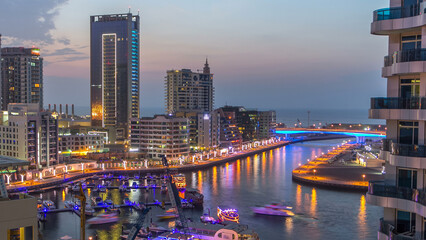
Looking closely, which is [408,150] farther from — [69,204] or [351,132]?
[351,132]

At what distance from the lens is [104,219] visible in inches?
790

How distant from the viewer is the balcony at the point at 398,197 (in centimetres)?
376

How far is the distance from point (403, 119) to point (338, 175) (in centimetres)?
2803

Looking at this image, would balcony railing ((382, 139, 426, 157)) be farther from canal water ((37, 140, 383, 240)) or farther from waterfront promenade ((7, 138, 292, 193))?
waterfront promenade ((7, 138, 292, 193))

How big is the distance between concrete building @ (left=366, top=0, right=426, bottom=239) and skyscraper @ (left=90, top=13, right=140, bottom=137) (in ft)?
184

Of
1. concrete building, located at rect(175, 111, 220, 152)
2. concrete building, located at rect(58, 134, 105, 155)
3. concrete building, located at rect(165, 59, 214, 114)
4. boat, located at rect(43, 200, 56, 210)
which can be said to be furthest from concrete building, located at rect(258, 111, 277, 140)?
boat, located at rect(43, 200, 56, 210)

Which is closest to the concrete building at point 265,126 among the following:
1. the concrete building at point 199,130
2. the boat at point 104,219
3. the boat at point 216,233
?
the concrete building at point 199,130

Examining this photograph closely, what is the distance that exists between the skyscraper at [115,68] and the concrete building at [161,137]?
18245 mm

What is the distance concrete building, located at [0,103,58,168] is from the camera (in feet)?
100

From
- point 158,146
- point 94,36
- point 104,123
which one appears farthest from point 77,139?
point 94,36

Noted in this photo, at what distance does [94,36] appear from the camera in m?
61.5

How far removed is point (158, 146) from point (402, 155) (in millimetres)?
36990

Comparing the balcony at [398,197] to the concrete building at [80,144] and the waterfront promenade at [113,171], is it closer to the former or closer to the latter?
the waterfront promenade at [113,171]

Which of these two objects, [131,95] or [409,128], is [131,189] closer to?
[409,128]
